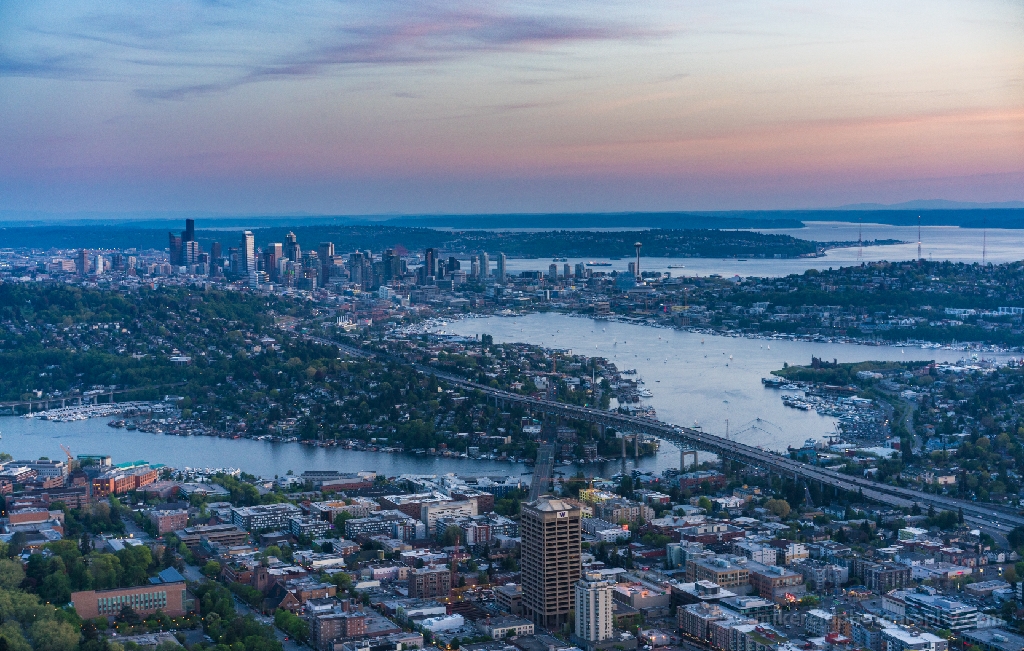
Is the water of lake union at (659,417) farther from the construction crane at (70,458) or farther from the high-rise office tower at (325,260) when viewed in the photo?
the high-rise office tower at (325,260)

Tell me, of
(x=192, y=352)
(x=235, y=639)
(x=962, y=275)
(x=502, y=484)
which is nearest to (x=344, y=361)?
(x=192, y=352)

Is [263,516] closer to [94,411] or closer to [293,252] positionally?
[94,411]

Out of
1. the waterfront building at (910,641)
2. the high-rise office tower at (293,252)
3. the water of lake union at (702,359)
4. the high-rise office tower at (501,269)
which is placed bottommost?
the waterfront building at (910,641)

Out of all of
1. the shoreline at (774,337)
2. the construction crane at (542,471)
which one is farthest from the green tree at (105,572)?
the shoreline at (774,337)

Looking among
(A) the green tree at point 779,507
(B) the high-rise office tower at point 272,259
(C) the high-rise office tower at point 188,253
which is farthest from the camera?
(C) the high-rise office tower at point 188,253

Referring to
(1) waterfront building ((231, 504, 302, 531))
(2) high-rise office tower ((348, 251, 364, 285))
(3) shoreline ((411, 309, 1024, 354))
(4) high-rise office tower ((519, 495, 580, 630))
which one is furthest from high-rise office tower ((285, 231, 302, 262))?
(4) high-rise office tower ((519, 495, 580, 630))

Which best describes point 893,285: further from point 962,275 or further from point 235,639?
point 235,639

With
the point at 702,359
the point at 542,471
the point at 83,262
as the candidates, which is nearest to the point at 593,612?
the point at 542,471
